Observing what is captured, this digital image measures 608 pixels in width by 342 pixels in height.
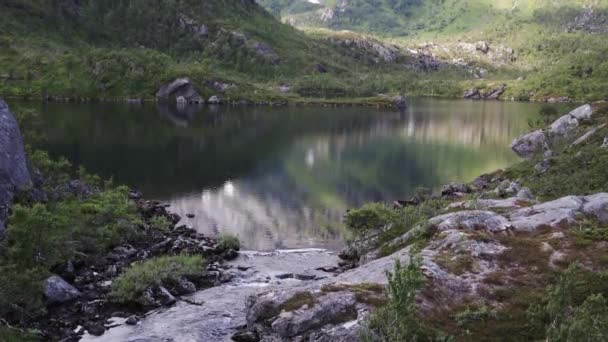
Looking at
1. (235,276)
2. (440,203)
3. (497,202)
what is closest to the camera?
(235,276)

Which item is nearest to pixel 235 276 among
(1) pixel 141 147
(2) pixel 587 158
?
(2) pixel 587 158

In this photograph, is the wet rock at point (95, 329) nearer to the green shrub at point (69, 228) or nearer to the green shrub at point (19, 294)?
the green shrub at point (19, 294)

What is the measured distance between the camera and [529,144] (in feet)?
426

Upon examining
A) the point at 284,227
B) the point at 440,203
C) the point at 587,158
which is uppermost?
the point at 587,158

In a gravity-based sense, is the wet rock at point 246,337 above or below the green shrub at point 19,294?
below

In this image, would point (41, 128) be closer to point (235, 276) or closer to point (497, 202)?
point (235, 276)

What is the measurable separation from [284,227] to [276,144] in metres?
62.6

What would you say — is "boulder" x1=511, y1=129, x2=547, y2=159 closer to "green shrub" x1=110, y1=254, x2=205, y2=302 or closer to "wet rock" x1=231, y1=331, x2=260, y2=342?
"green shrub" x1=110, y1=254, x2=205, y2=302

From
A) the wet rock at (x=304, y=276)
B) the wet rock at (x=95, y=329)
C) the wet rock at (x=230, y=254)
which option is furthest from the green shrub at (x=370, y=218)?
the wet rock at (x=95, y=329)

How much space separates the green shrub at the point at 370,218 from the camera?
61656 mm

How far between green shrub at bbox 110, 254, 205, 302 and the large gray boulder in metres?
12.5

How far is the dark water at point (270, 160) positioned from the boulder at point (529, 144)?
315 centimetres

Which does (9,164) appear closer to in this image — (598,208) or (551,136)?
(598,208)

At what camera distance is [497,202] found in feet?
173
